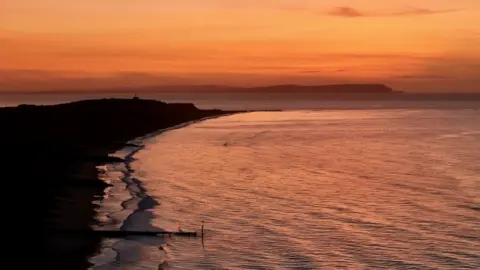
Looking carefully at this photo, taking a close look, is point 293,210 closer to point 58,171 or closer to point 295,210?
point 295,210

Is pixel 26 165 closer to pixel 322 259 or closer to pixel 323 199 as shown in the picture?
pixel 323 199

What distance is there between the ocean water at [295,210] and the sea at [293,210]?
4 cm

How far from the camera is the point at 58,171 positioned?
112ft

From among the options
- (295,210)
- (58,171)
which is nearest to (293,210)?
(295,210)

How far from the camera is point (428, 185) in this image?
3406 centimetres

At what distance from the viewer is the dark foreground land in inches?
737

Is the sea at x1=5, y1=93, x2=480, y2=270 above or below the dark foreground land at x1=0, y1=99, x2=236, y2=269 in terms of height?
below

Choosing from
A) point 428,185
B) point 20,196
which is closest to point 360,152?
point 428,185

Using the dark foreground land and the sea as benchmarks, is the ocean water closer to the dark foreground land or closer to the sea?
the sea

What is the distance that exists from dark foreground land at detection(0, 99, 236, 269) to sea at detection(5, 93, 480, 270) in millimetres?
803

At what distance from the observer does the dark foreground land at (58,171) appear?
1872 centimetres

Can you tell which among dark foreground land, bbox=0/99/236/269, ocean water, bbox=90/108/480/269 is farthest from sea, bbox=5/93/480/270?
dark foreground land, bbox=0/99/236/269

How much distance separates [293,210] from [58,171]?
1365 centimetres

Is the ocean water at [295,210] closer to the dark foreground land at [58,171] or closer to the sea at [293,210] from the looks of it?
the sea at [293,210]
